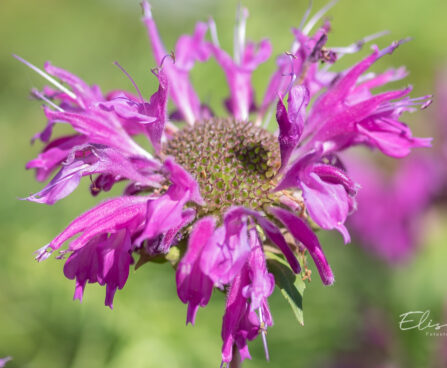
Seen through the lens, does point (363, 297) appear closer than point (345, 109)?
No

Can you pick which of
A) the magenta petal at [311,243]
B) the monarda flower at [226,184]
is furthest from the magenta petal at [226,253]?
the magenta petal at [311,243]

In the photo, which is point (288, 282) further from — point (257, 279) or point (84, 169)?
point (84, 169)

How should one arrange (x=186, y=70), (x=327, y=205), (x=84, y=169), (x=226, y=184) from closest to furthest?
(x=327, y=205), (x=84, y=169), (x=226, y=184), (x=186, y=70)

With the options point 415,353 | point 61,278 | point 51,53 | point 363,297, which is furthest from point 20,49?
point 415,353

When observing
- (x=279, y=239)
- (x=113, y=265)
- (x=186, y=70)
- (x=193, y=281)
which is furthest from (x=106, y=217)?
(x=186, y=70)

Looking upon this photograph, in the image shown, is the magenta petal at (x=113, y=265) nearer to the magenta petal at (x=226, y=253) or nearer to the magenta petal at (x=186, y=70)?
the magenta petal at (x=226, y=253)

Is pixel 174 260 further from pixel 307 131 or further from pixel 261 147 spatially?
pixel 307 131
